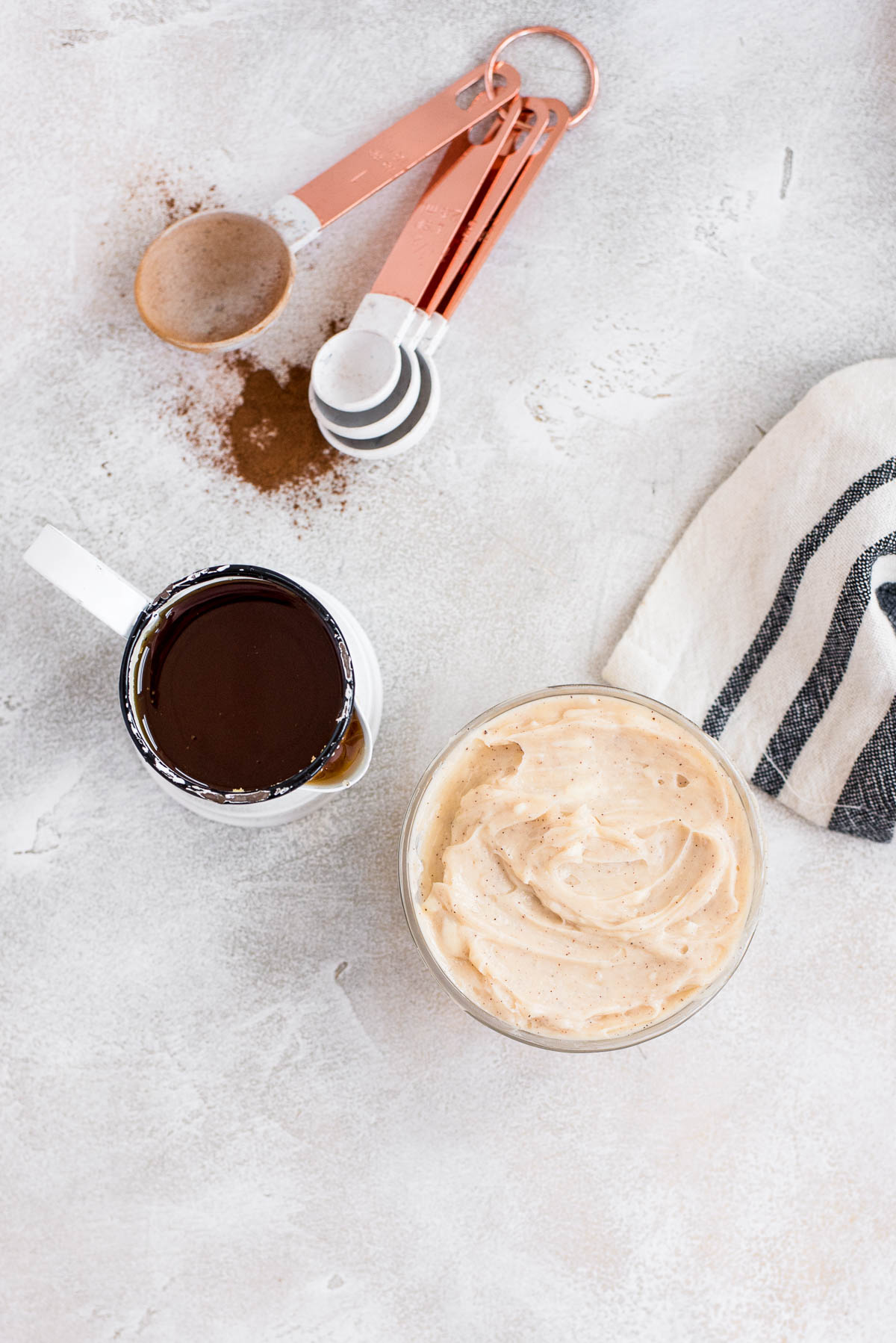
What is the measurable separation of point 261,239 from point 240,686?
0.63 metres

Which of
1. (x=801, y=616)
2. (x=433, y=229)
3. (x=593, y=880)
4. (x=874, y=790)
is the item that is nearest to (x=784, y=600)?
(x=801, y=616)

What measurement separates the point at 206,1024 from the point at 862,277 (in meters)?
1.37

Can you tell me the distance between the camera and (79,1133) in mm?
1366

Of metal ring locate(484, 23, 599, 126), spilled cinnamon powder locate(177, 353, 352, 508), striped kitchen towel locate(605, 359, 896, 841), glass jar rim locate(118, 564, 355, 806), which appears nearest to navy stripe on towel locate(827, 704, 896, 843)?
striped kitchen towel locate(605, 359, 896, 841)

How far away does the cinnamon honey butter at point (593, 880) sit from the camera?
117 centimetres

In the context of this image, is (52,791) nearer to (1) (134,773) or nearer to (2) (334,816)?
(1) (134,773)

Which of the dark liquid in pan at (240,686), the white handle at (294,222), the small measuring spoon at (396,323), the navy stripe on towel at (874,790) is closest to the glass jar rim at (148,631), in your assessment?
the dark liquid in pan at (240,686)

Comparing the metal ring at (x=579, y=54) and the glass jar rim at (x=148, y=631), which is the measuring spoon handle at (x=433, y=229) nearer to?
the metal ring at (x=579, y=54)

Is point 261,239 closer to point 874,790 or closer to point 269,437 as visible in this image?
point 269,437

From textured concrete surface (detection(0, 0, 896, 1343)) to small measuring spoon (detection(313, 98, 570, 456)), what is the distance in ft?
0.14

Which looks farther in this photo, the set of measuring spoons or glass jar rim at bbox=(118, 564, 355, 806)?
the set of measuring spoons

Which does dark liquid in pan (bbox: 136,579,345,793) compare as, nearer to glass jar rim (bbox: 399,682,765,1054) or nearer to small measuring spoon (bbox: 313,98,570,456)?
glass jar rim (bbox: 399,682,765,1054)

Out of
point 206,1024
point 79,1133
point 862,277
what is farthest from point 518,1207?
point 862,277

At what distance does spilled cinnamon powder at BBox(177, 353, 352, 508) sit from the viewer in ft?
4.57
